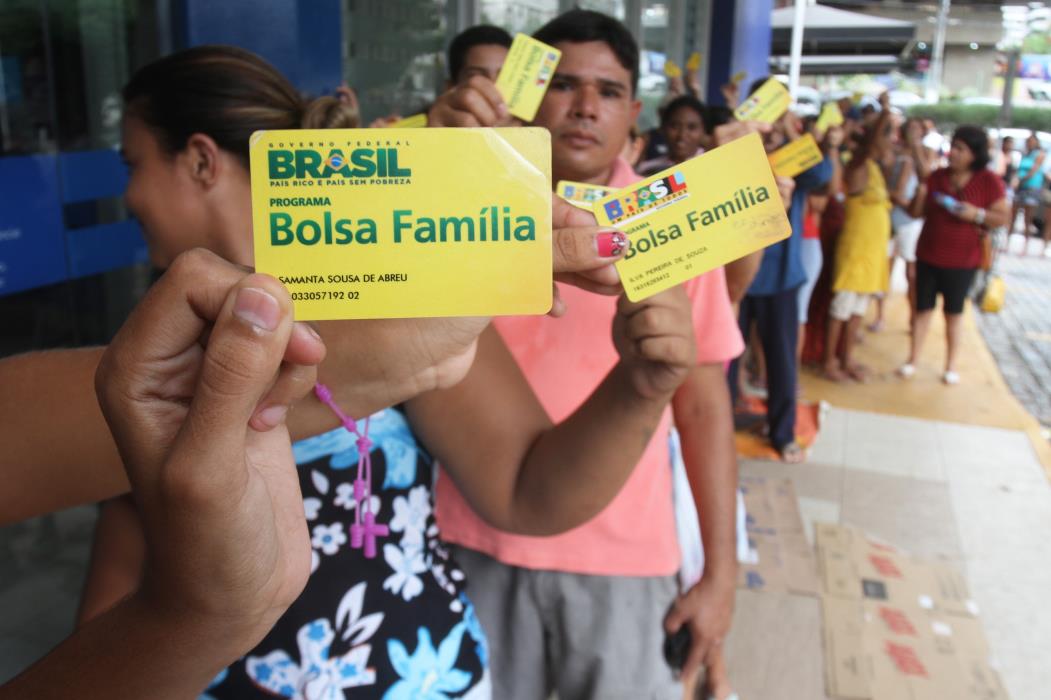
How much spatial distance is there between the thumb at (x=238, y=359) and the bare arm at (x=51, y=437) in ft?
1.17

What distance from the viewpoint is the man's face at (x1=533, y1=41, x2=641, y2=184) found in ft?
5.41

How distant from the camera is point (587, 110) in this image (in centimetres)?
167

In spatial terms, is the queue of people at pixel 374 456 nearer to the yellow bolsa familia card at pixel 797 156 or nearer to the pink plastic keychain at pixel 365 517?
the pink plastic keychain at pixel 365 517

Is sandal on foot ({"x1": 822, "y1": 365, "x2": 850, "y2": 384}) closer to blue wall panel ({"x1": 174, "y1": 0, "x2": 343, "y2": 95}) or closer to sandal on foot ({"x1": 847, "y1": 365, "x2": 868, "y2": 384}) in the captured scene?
sandal on foot ({"x1": 847, "y1": 365, "x2": 868, "y2": 384})

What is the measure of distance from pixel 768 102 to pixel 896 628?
1808mm

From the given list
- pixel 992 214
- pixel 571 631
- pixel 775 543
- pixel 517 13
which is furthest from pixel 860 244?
pixel 571 631

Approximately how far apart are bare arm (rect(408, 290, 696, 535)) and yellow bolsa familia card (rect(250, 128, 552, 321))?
0.43 m

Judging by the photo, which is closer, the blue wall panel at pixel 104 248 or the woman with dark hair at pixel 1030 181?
the blue wall panel at pixel 104 248

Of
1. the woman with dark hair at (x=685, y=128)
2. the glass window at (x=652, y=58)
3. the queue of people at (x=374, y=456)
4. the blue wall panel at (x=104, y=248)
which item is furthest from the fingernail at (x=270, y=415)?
the glass window at (x=652, y=58)

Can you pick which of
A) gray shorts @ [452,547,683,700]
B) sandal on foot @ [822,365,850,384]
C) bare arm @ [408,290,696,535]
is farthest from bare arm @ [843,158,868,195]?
bare arm @ [408,290,696,535]

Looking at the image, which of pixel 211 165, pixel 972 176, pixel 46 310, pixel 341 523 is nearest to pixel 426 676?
pixel 341 523

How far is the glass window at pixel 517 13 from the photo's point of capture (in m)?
4.45

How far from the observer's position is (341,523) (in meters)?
0.99

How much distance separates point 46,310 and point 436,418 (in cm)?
163
